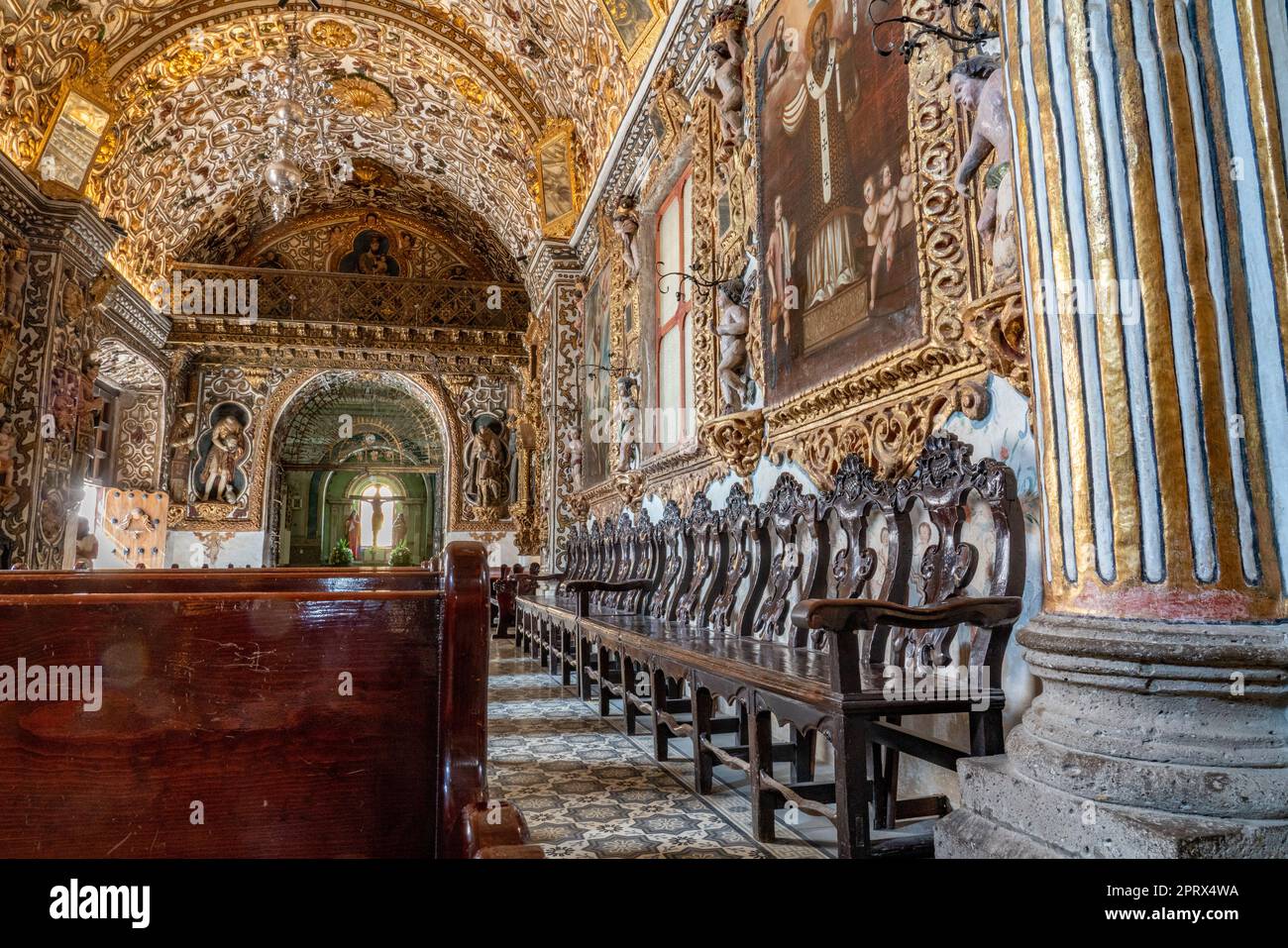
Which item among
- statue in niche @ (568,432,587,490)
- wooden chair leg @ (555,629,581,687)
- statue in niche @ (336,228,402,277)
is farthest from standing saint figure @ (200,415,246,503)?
wooden chair leg @ (555,629,581,687)

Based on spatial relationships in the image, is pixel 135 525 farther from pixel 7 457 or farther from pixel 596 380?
pixel 596 380

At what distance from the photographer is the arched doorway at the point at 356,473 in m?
15.1

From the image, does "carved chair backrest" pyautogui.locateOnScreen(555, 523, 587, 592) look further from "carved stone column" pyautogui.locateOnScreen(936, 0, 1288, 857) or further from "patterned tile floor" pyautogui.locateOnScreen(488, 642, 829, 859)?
"carved stone column" pyautogui.locateOnScreen(936, 0, 1288, 857)

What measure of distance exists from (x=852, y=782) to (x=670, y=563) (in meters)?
3.71

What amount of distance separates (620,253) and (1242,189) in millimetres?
7085

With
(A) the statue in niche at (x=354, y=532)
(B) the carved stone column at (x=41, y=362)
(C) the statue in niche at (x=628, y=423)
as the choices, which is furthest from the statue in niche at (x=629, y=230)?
(A) the statue in niche at (x=354, y=532)

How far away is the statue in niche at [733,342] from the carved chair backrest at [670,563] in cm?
106

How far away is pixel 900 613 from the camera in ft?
7.14

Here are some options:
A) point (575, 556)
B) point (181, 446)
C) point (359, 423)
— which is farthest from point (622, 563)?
point (359, 423)

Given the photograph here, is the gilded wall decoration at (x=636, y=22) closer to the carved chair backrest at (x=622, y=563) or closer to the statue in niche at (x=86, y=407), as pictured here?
the carved chair backrest at (x=622, y=563)

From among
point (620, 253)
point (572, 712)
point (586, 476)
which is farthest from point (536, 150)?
point (572, 712)

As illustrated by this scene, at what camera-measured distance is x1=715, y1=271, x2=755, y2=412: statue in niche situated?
5012mm

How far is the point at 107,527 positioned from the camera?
42.5ft
